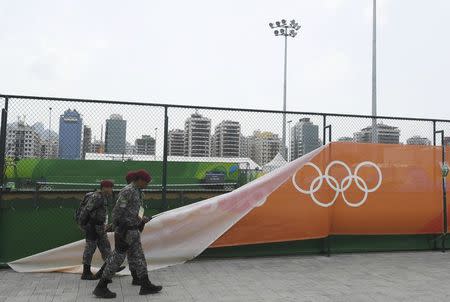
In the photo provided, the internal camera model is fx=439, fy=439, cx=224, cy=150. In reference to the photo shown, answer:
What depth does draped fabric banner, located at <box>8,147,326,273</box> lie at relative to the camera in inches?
277

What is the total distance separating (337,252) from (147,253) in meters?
3.76

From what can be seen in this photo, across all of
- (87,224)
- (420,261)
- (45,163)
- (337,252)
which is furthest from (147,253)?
(420,261)

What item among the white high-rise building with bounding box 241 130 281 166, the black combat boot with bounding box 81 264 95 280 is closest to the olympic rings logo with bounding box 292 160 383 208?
the white high-rise building with bounding box 241 130 281 166

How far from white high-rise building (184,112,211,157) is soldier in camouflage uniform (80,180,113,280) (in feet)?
6.99

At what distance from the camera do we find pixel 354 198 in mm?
8422

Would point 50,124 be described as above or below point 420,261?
above

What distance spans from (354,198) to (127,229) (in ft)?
15.2

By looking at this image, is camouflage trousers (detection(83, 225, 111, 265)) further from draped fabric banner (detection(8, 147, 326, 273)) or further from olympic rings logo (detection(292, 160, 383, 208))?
olympic rings logo (detection(292, 160, 383, 208))

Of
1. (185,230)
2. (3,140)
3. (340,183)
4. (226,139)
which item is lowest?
(185,230)

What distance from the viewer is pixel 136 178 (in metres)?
5.79

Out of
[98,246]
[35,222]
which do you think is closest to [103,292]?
[98,246]

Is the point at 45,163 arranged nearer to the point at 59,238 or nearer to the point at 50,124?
the point at 50,124

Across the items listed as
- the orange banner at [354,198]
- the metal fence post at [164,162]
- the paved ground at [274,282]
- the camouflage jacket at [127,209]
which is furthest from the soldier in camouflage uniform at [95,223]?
the orange banner at [354,198]

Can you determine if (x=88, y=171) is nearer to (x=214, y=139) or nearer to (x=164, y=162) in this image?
(x=164, y=162)
